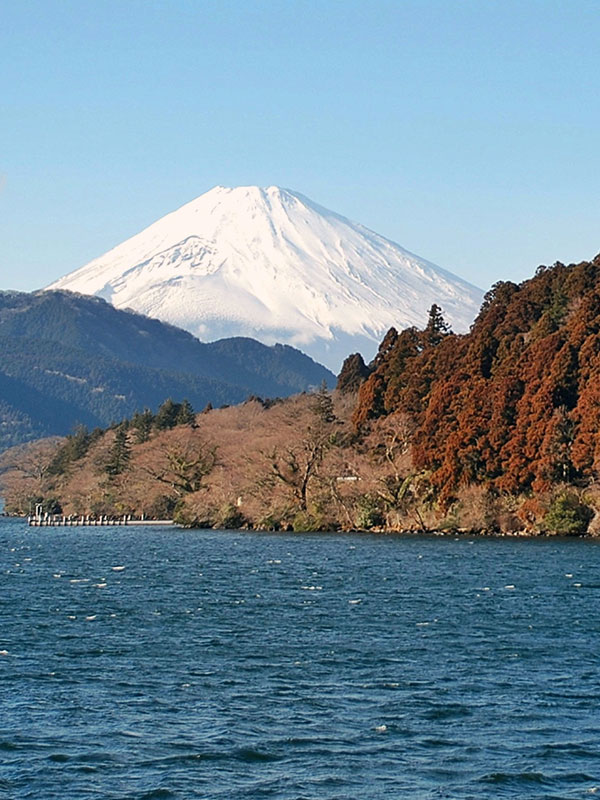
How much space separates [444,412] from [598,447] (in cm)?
959

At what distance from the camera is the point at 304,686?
20375 mm

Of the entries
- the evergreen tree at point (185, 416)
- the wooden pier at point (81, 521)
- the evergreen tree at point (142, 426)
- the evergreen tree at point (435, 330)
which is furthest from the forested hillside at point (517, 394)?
the evergreen tree at point (142, 426)

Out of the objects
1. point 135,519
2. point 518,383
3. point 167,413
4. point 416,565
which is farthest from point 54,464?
point 416,565

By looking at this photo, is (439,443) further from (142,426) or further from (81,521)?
(142,426)

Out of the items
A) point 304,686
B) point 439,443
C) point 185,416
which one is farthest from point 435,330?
point 304,686

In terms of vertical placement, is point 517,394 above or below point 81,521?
above

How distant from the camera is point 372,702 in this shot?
62.9 feet

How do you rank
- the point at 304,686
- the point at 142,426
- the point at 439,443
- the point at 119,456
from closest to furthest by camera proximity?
the point at 304,686 < the point at 439,443 < the point at 119,456 < the point at 142,426

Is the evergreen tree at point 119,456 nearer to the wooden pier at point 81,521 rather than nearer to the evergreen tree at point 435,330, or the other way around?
the wooden pier at point 81,521

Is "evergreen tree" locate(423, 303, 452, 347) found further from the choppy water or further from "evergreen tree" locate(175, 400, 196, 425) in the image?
the choppy water

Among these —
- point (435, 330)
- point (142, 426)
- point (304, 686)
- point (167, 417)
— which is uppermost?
point (435, 330)

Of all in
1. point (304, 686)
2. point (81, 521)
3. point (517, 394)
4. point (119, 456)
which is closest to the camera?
point (304, 686)

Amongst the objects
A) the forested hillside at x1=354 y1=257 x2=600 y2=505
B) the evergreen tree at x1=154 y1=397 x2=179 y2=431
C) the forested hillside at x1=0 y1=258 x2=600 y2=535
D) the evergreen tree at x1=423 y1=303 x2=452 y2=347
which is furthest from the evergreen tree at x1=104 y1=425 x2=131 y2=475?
the forested hillside at x1=354 y1=257 x2=600 y2=505

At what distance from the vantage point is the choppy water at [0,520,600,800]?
15441mm
